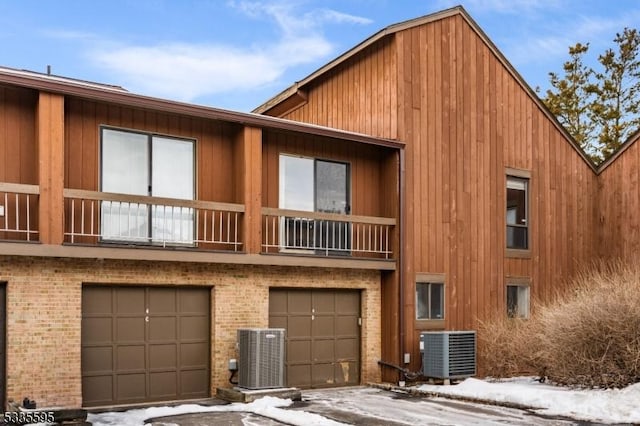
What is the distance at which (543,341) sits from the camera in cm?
1429

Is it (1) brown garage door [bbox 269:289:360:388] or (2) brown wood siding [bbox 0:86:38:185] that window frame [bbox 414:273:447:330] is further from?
(2) brown wood siding [bbox 0:86:38:185]

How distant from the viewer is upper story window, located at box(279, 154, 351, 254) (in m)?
15.5

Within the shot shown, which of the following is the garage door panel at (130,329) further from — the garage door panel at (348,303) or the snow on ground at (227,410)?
the garage door panel at (348,303)

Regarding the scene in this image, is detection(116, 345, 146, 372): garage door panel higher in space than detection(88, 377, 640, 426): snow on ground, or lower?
higher

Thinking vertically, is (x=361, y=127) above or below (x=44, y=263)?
above

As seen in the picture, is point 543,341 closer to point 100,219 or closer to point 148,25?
point 100,219

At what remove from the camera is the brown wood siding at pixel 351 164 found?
50.1 ft

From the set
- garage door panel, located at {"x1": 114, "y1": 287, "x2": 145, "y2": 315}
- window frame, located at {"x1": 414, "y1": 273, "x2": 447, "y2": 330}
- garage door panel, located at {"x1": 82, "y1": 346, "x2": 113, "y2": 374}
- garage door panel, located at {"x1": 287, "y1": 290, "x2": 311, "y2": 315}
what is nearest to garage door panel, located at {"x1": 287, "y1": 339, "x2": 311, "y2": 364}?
garage door panel, located at {"x1": 287, "y1": 290, "x2": 311, "y2": 315}

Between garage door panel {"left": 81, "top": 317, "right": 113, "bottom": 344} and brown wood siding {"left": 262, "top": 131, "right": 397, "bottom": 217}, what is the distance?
4053mm

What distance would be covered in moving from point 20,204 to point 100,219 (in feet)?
4.50

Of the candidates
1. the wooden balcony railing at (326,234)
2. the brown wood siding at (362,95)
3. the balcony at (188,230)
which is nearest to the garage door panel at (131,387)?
the balcony at (188,230)

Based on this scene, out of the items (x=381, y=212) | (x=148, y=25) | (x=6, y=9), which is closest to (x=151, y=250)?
(x=381, y=212)

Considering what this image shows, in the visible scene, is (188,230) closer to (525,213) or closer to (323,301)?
(323,301)

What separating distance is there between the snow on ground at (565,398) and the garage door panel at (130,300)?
597cm
